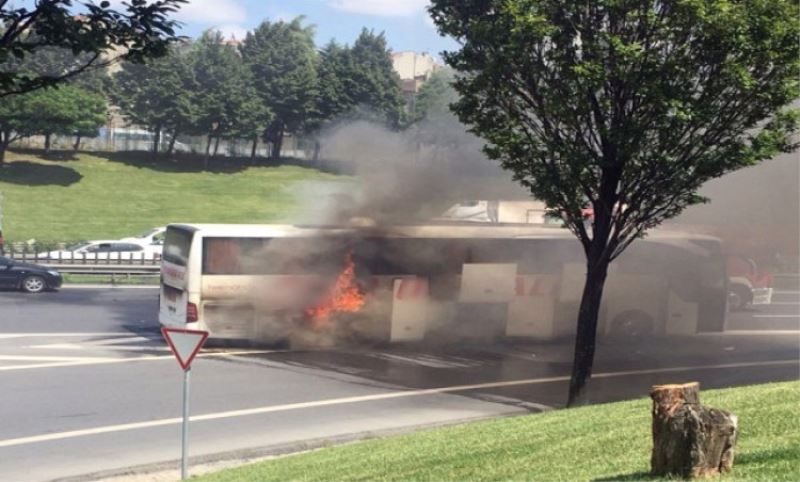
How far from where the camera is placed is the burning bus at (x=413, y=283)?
17938mm

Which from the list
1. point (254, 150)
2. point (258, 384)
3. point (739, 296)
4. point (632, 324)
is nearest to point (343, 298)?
point (258, 384)

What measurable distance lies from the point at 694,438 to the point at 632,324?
49.2ft

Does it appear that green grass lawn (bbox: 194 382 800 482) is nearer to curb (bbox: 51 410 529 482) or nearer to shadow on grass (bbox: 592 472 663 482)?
shadow on grass (bbox: 592 472 663 482)

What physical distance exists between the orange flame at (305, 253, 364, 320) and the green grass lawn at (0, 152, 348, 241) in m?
21.6

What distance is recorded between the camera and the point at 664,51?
483 inches

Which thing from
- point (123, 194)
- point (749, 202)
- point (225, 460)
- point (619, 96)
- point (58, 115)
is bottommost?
point (225, 460)

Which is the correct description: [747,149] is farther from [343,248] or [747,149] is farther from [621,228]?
[343,248]

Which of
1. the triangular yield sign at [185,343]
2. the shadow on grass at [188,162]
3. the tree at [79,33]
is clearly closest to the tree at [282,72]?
the shadow on grass at [188,162]

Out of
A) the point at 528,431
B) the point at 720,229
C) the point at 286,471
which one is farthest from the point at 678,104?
the point at 720,229

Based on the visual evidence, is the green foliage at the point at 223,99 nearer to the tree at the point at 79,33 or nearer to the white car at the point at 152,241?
the white car at the point at 152,241

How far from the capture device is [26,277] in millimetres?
26031

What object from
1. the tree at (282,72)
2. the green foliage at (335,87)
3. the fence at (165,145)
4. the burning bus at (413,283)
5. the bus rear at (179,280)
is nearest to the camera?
the bus rear at (179,280)

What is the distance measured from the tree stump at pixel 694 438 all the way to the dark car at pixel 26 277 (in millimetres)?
22880

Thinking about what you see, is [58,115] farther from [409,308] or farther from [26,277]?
[409,308]
